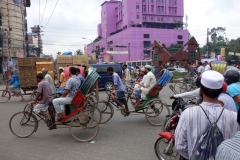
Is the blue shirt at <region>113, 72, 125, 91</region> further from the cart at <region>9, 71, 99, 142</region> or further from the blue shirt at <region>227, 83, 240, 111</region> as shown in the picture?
the blue shirt at <region>227, 83, 240, 111</region>

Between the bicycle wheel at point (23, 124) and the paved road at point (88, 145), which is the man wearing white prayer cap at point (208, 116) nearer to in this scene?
the paved road at point (88, 145)

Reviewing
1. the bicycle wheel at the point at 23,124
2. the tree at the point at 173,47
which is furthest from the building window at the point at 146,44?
the bicycle wheel at the point at 23,124

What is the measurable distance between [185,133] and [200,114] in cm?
22

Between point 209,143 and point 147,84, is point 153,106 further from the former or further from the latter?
point 209,143

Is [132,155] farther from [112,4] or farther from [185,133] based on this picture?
A: [112,4]

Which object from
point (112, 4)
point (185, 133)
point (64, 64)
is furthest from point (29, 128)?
point (112, 4)

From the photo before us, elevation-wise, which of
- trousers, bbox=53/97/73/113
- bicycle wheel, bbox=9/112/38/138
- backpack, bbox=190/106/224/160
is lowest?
bicycle wheel, bbox=9/112/38/138

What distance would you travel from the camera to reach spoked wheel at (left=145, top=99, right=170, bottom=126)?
21.0ft

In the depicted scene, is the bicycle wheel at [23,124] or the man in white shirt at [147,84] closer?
the bicycle wheel at [23,124]

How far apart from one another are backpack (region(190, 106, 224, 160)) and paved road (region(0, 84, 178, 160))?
248cm

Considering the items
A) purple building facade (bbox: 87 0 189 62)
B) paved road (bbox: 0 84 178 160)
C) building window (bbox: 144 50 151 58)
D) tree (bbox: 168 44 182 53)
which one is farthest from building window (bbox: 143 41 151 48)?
paved road (bbox: 0 84 178 160)

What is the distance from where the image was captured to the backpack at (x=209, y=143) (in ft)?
5.75

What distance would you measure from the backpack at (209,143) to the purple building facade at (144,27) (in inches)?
2150

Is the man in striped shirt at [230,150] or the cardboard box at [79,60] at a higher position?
the cardboard box at [79,60]
